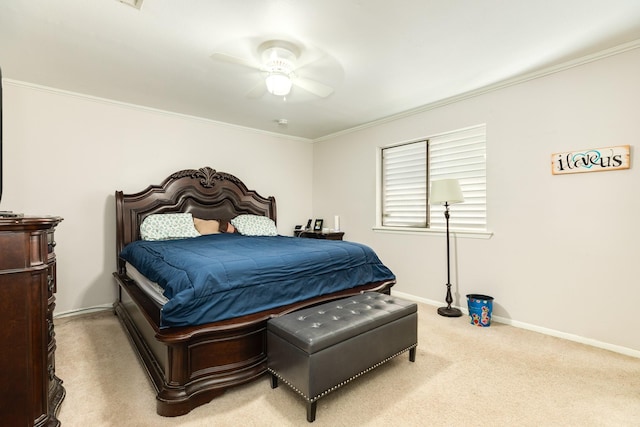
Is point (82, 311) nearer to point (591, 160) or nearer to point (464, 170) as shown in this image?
point (464, 170)

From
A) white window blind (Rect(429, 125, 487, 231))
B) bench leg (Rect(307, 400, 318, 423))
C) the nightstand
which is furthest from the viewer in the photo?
the nightstand

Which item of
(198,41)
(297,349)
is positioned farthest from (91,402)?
(198,41)

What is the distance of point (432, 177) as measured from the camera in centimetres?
386

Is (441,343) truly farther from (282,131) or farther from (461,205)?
(282,131)

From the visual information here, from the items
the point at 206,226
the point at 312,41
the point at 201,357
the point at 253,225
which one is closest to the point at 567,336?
the point at 201,357

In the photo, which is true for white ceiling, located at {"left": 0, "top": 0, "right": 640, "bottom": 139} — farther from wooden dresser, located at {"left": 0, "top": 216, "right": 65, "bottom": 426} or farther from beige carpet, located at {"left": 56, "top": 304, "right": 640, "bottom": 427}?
beige carpet, located at {"left": 56, "top": 304, "right": 640, "bottom": 427}

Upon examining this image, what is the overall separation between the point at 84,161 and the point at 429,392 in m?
4.10

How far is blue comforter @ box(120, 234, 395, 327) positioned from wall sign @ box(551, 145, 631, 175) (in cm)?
186

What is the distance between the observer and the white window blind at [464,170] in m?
3.38

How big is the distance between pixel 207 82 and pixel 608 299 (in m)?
4.12

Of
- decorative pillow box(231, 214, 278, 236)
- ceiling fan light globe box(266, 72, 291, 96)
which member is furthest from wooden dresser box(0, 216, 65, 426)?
decorative pillow box(231, 214, 278, 236)

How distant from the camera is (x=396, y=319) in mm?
2125

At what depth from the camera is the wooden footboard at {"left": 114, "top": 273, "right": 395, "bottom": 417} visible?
1721 millimetres

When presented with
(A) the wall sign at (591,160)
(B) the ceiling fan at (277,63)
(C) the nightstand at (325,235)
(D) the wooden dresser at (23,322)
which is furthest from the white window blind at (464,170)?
(D) the wooden dresser at (23,322)
